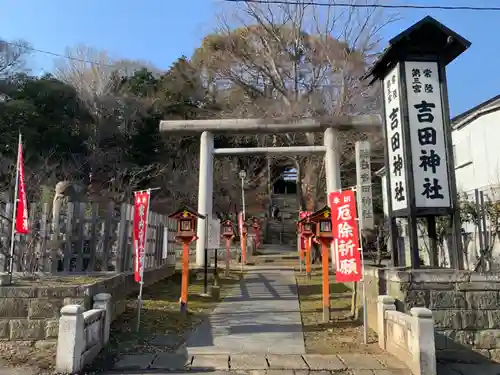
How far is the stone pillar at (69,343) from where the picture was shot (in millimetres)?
5328

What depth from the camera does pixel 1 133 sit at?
23938 mm

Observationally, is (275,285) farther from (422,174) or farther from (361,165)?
(422,174)

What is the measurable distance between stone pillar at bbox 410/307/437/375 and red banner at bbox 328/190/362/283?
1.90 m

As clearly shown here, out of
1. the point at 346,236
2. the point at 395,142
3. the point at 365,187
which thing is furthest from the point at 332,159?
the point at 346,236

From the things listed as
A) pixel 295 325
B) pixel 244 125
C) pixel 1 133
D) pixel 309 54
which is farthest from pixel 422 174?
pixel 1 133

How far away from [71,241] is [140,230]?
2.15 m

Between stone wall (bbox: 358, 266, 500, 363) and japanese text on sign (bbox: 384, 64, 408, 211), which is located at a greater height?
japanese text on sign (bbox: 384, 64, 408, 211)

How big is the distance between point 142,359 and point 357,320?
13.9 ft

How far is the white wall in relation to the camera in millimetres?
13547

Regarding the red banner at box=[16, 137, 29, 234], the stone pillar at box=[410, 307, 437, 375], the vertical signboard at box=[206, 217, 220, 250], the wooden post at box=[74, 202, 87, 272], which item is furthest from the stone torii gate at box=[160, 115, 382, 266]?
the stone pillar at box=[410, 307, 437, 375]

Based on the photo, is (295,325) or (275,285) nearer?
(295,325)

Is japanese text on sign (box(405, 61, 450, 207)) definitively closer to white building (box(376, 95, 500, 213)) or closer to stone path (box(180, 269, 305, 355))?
stone path (box(180, 269, 305, 355))

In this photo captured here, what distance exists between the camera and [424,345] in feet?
17.7

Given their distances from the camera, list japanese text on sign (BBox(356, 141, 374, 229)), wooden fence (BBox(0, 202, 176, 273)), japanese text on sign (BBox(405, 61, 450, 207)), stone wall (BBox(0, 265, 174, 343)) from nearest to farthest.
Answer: stone wall (BBox(0, 265, 174, 343)) < japanese text on sign (BBox(405, 61, 450, 207)) < wooden fence (BBox(0, 202, 176, 273)) < japanese text on sign (BBox(356, 141, 374, 229))
